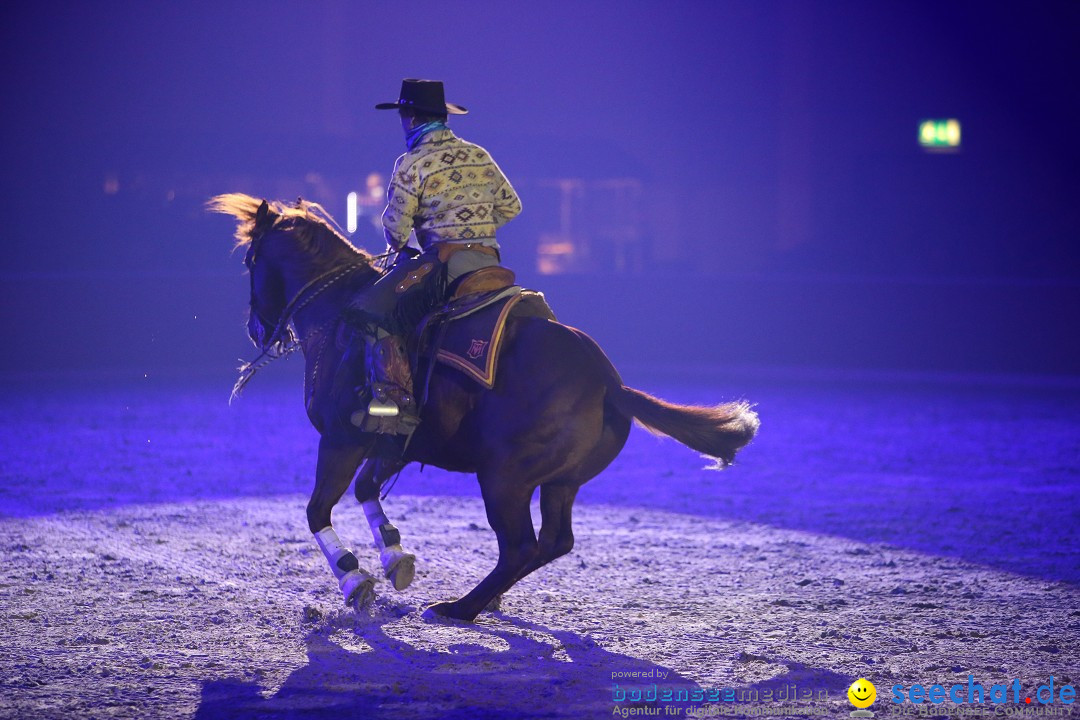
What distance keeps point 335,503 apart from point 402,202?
4.35 feet

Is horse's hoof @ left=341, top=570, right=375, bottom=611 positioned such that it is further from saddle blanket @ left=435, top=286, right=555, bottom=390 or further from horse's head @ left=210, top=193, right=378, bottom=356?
horse's head @ left=210, top=193, right=378, bottom=356

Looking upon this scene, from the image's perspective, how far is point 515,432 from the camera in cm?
451

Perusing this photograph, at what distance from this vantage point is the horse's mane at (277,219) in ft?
17.1

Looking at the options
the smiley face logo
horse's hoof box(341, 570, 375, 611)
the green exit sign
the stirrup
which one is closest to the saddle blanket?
the stirrup

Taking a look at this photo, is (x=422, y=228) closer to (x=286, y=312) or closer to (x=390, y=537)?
(x=286, y=312)

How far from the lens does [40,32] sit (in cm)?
1705

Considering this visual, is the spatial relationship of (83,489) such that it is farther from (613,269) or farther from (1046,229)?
(1046,229)

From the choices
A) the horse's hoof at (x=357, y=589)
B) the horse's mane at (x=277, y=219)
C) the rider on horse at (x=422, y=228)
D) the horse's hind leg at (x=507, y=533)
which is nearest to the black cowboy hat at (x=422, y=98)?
the rider on horse at (x=422, y=228)

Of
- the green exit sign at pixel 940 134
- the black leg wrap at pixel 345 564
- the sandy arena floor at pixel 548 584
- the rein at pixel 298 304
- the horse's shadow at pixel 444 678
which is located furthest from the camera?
the green exit sign at pixel 940 134

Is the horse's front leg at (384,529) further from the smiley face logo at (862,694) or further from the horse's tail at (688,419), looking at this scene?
the smiley face logo at (862,694)

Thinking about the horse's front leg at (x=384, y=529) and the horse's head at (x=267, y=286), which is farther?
the horse's head at (x=267, y=286)

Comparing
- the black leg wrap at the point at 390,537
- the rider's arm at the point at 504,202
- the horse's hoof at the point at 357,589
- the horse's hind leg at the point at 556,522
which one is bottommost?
the horse's hoof at the point at 357,589

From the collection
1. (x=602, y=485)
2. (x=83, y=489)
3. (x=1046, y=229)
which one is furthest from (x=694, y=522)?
(x=1046, y=229)

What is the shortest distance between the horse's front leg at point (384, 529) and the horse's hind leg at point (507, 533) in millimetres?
338
